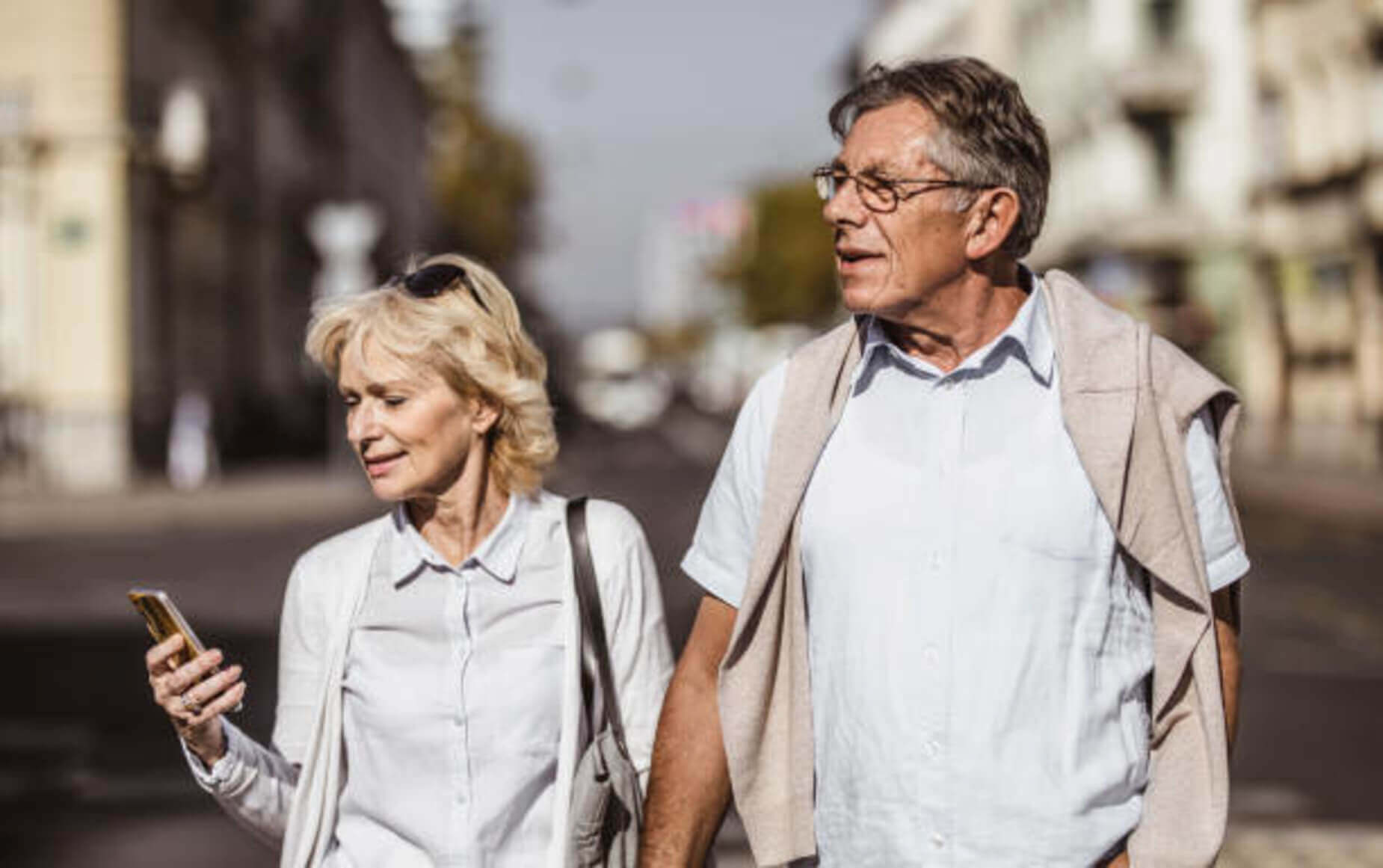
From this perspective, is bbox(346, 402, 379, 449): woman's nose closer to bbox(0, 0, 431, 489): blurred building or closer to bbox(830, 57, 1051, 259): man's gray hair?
bbox(830, 57, 1051, 259): man's gray hair

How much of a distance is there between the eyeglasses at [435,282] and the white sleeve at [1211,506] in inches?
46.0

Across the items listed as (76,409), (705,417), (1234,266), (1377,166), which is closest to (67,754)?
(76,409)

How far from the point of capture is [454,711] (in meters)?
3.35

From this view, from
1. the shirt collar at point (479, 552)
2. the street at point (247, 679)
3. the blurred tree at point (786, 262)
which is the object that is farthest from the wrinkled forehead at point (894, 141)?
the blurred tree at point (786, 262)

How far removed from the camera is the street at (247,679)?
7836mm

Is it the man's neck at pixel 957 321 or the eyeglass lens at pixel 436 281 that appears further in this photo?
the eyeglass lens at pixel 436 281

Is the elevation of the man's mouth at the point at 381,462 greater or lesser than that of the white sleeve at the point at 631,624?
greater

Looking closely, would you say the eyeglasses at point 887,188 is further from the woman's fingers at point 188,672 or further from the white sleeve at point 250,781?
the white sleeve at point 250,781

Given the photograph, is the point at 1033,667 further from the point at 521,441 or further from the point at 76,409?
the point at 76,409

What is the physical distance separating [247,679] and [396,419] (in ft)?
27.3

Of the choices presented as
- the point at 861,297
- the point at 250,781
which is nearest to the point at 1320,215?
the point at 861,297

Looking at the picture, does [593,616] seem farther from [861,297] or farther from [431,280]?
[861,297]

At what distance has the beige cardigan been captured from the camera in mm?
2988

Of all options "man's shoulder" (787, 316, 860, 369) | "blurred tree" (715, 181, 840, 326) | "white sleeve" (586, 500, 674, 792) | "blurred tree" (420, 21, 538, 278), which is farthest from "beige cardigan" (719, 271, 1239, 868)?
"blurred tree" (715, 181, 840, 326)
